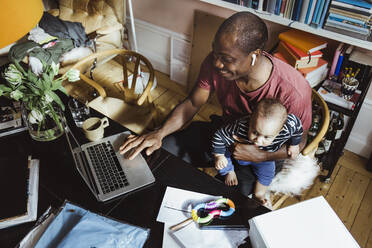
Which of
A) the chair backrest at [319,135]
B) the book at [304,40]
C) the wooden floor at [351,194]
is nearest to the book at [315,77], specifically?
the book at [304,40]

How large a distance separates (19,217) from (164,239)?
0.54 m

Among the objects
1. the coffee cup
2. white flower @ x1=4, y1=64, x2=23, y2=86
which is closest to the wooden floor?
the coffee cup

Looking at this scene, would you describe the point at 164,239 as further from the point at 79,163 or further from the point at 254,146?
the point at 254,146

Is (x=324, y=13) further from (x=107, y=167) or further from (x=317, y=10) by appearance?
(x=107, y=167)

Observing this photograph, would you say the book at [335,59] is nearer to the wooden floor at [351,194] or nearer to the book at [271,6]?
the book at [271,6]

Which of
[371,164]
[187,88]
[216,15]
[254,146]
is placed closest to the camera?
[254,146]

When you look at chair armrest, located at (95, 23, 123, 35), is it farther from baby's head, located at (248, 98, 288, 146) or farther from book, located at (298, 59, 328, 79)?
baby's head, located at (248, 98, 288, 146)

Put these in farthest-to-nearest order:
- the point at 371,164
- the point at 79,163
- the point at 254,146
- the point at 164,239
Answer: the point at 371,164 → the point at 254,146 → the point at 79,163 → the point at 164,239

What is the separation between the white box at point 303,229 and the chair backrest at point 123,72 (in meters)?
1.20

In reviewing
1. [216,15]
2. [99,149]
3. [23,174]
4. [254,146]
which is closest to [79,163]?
[99,149]

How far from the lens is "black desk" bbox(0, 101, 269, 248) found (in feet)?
3.60

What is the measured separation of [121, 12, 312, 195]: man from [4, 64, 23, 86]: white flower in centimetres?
50

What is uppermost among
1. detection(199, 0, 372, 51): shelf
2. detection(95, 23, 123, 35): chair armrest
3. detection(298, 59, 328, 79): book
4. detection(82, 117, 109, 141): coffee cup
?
detection(199, 0, 372, 51): shelf

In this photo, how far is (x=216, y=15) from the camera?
7.91 ft
